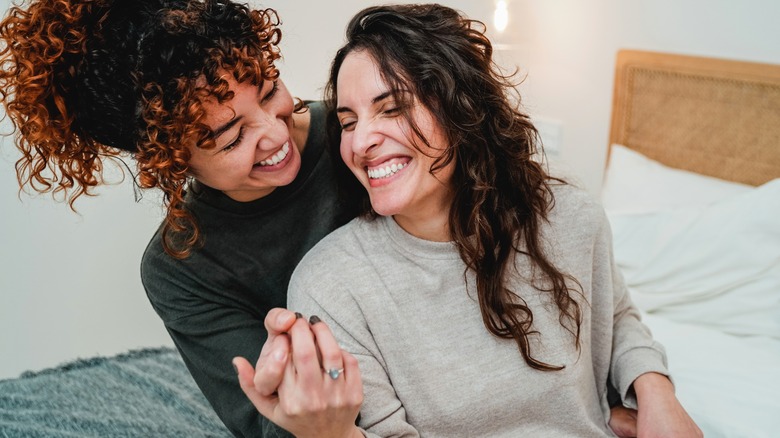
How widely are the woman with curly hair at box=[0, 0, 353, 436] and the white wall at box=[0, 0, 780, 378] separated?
1.75 ft

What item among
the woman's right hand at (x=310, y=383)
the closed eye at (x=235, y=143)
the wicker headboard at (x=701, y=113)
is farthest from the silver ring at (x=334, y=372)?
the wicker headboard at (x=701, y=113)

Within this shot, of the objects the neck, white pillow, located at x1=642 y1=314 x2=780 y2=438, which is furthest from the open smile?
white pillow, located at x1=642 y1=314 x2=780 y2=438

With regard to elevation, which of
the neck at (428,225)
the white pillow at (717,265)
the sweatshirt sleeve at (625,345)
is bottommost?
the white pillow at (717,265)

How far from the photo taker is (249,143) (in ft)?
3.88

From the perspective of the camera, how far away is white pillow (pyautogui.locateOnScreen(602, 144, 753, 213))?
2100 mm

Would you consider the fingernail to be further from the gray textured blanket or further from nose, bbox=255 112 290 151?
the gray textured blanket

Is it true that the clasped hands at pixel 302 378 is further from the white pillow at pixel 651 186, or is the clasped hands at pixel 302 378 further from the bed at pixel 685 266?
the white pillow at pixel 651 186

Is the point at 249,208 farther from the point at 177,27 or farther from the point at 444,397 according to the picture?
the point at 444,397

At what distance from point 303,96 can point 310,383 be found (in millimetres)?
1851

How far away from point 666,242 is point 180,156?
1364mm

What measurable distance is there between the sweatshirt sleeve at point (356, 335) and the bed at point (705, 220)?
730mm

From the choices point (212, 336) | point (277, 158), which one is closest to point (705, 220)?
point (277, 158)

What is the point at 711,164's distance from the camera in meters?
2.22

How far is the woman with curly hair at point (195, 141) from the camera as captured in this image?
43.4 inches
